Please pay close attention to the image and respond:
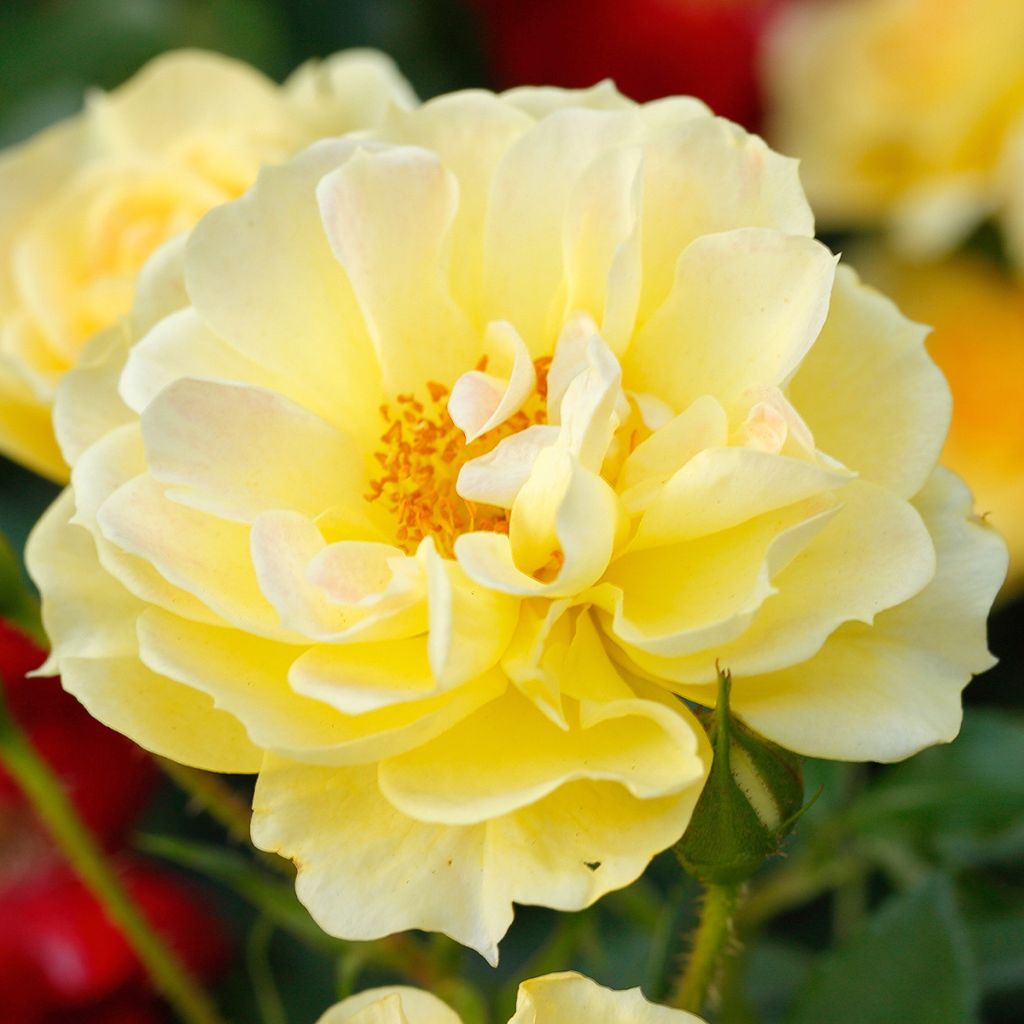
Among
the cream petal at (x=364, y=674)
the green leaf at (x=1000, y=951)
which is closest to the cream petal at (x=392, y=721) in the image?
the cream petal at (x=364, y=674)

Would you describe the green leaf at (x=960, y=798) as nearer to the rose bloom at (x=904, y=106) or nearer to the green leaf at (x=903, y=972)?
the green leaf at (x=903, y=972)

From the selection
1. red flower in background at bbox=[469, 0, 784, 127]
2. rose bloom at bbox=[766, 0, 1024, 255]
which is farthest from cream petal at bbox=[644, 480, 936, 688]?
red flower in background at bbox=[469, 0, 784, 127]

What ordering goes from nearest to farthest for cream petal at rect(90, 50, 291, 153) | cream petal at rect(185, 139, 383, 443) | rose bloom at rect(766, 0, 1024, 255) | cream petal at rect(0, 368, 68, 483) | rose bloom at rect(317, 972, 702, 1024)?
1. rose bloom at rect(317, 972, 702, 1024)
2. cream petal at rect(185, 139, 383, 443)
3. cream petal at rect(0, 368, 68, 483)
4. cream petal at rect(90, 50, 291, 153)
5. rose bloom at rect(766, 0, 1024, 255)

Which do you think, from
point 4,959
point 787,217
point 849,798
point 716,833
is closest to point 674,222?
point 787,217

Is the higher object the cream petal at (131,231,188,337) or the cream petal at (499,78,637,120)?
the cream petal at (499,78,637,120)

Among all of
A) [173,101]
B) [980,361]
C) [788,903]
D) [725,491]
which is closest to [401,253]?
[725,491]

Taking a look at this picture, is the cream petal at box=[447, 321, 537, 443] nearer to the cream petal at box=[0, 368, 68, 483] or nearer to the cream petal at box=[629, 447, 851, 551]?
the cream petal at box=[629, 447, 851, 551]

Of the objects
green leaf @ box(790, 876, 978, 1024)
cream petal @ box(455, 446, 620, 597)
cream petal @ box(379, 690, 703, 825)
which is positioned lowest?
green leaf @ box(790, 876, 978, 1024)

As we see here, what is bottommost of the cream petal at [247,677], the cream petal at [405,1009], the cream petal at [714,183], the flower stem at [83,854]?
the flower stem at [83,854]
